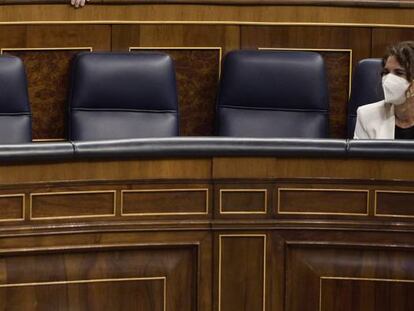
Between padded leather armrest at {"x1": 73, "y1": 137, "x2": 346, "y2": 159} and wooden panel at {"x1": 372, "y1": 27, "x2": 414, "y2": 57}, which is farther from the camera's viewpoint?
wooden panel at {"x1": 372, "y1": 27, "x2": 414, "y2": 57}

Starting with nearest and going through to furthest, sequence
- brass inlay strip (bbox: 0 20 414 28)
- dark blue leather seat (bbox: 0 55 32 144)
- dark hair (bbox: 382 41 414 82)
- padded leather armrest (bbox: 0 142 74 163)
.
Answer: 1. padded leather armrest (bbox: 0 142 74 163)
2. dark hair (bbox: 382 41 414 82)
3. dark blue leather seat (bbox: 0 55 32 144)
4. brass inlay strip (bbox: 0 20 414 28)

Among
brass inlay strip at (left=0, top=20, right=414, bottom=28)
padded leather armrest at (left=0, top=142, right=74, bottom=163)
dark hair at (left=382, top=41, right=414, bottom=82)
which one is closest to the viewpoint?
padded leather armrest at (left=0, top=142, right=74, bottom=163)

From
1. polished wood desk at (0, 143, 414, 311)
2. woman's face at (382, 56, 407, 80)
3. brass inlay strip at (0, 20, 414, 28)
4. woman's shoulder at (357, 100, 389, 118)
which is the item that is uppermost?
brass inlay strip at (0, 20, 414, 28)

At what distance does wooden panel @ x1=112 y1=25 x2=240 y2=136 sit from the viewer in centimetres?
162

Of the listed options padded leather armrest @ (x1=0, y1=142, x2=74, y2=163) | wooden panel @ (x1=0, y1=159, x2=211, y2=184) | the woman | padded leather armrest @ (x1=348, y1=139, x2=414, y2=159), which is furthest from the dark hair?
padded leather armrest @ (x1=0, y1=142, x2=74, y2=163)

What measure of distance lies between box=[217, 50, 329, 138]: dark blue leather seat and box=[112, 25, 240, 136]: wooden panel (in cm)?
9

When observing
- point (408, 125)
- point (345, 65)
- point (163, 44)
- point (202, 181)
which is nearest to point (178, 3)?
point (163, 44)

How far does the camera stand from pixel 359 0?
1.65 meters

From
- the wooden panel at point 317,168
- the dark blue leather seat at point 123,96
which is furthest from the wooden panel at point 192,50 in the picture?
the wooden panel at point 317,168

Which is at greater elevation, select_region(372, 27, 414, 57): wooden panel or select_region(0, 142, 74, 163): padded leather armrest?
select_region(372, 27, 414, 57): wooden panel

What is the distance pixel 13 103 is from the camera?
1.44 metres

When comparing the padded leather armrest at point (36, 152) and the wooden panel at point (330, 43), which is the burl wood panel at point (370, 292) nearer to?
the padded leather armrest at point (36, 152)

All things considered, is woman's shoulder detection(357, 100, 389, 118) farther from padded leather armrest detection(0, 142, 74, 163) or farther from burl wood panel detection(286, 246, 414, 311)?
padded leather armrest detection(0, 142, 74, 163)

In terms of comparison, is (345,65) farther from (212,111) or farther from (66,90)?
(66,90)
